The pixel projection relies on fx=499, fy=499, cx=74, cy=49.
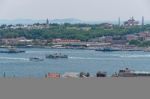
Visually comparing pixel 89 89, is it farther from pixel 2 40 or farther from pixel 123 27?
pixel 123 27

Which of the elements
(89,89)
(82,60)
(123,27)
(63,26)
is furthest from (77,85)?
(123,27)

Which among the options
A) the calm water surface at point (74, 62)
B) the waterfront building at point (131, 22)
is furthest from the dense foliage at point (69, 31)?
the waterfront building at point (131, 22)

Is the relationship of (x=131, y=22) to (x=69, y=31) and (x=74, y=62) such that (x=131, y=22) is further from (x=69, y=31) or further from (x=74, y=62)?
(x=74, y=62)

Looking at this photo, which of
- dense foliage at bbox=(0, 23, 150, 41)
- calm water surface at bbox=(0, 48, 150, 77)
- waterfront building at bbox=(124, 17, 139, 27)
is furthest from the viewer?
waterfront building at bbox=(124, 17, 139, 27)

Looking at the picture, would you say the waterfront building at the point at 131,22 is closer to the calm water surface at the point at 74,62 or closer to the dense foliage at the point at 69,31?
the dense foliage at the point at 69,31

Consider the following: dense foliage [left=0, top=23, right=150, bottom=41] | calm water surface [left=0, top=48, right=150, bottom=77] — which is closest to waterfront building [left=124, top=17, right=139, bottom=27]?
dense foliage [left=0, top=23, right=150, bottom=41]

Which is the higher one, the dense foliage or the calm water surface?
the dense foliage

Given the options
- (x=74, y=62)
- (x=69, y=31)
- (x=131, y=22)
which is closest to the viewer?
(x=74, y=62)

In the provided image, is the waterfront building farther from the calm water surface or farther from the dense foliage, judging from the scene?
the calm water surface

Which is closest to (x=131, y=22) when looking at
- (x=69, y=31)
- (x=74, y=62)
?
(x=69, y=31)
